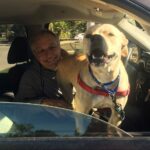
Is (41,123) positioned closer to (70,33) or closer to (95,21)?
(70,33)

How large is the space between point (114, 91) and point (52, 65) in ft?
1.52

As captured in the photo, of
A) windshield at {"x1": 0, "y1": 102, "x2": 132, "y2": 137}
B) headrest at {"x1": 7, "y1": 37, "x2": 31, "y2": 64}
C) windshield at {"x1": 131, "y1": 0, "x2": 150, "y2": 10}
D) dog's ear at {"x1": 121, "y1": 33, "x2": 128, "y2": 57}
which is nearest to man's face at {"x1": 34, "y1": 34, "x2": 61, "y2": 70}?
headrest at {"x1": 7, "y1": 37, "x2": 31, "y2": 64}

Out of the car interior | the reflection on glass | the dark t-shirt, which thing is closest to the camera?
the reflection on glass

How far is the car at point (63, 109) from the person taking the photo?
77.5 inches

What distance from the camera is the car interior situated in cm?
287

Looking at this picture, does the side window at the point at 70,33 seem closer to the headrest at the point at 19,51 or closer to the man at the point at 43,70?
the man at the point at 43,70

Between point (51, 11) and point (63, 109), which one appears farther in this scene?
point (51, 11)

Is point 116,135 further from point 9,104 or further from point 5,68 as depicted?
point 5,68

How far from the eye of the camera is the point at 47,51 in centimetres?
328

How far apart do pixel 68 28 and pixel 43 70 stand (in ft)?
1.29

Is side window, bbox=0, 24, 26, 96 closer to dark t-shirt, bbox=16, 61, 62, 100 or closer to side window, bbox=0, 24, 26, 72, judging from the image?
side window, bbox=0, 24, 26, 72

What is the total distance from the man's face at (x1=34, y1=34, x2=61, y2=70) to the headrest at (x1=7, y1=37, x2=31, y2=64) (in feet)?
0.43

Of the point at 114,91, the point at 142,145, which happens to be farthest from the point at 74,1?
the point at 142,145

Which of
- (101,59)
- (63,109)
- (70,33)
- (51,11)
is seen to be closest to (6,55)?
(51,11)
